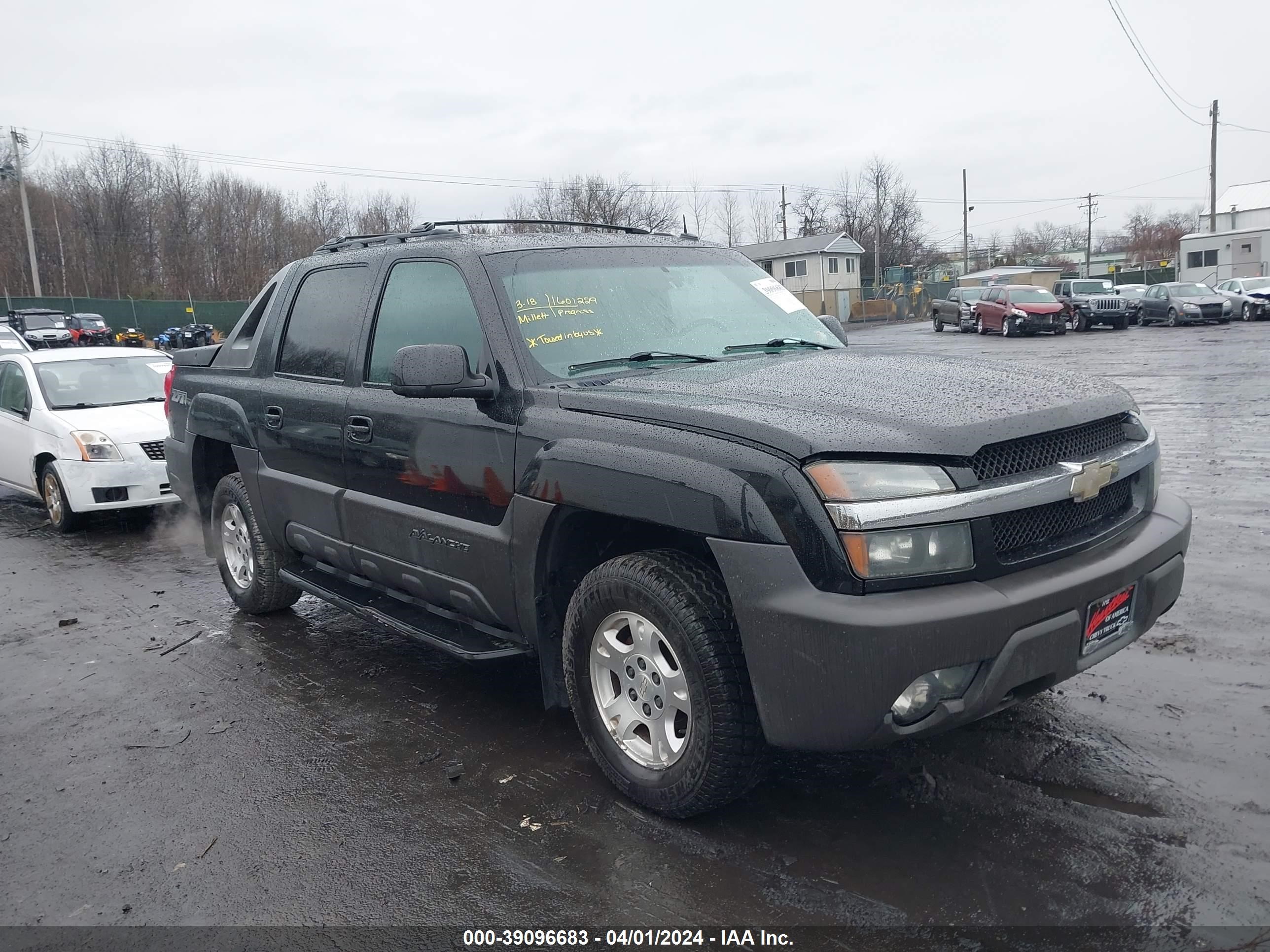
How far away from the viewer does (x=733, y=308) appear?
4457 mm

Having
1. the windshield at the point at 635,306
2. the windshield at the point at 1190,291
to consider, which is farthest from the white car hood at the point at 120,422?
the windshield at the point at 1190,291

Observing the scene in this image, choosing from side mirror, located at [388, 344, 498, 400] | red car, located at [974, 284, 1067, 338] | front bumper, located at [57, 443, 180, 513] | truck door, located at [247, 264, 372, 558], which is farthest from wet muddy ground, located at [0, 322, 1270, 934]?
red car, located at [974, 284, 1067, 338]

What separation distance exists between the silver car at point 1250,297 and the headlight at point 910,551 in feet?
111

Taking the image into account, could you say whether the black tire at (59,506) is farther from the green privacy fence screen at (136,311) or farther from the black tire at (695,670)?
the green privacy fence screen at (136,311)

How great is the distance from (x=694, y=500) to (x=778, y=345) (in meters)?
1.59

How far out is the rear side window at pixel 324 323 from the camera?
466 cm

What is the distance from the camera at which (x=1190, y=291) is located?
31.5m

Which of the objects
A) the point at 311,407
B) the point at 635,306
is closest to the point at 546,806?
the point at 635,306

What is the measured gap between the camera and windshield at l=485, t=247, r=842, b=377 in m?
3.88

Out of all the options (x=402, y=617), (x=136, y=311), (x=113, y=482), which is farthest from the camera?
(x=136, y=311)

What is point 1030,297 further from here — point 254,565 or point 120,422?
point 254,565

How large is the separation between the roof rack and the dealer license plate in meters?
2.70

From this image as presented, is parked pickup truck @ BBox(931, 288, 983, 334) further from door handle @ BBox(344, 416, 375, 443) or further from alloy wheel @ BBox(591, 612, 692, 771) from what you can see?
alloy wheel @ BBox(591, 612, 692, 771)

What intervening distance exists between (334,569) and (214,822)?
66.1 inches
